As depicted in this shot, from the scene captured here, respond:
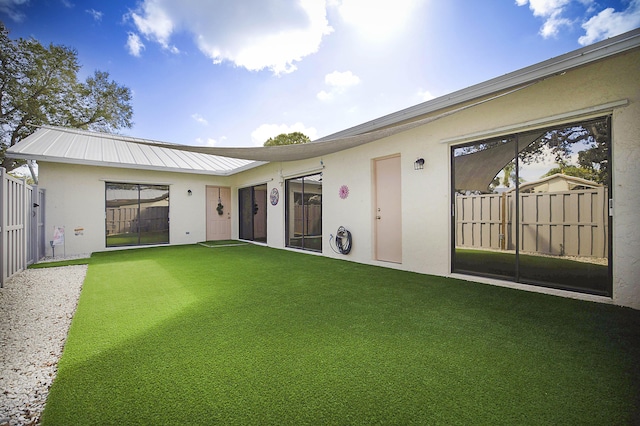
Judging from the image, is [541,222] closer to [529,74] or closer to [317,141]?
[529,74]

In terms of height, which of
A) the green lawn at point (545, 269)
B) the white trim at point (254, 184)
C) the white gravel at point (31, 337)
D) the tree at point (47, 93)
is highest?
the tree at point (47, 93)

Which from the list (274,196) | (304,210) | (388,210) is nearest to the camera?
(388,210)

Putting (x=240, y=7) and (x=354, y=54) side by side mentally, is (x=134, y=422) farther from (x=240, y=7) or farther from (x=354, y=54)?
(x=354, y=54)

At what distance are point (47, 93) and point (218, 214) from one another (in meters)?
8.80

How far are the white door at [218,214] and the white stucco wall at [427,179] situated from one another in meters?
0.68

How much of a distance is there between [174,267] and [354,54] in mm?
7127

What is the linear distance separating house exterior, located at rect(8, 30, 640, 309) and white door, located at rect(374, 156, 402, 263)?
0.02 meters

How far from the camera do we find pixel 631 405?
4.56 feet

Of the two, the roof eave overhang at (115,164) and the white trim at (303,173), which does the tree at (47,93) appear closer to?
the roof eave overhang at (115,164)

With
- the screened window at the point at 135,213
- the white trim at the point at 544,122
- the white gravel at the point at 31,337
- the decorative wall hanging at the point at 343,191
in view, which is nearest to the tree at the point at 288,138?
the screened window at the point at 135,213

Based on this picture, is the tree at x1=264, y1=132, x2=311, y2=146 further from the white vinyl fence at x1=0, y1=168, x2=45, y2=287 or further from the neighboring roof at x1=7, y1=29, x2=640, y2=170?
the white vinyl fence at x1=0, y1=168, x2=45, y2=287

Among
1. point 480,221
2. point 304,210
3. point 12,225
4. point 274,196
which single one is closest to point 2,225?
point 12,225

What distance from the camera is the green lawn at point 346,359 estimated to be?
4.53 feet

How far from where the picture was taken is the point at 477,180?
14.5 feet
